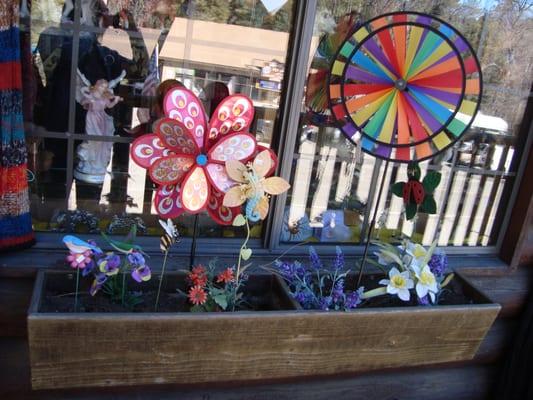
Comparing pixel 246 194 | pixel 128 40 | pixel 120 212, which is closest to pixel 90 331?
pixel 246 194

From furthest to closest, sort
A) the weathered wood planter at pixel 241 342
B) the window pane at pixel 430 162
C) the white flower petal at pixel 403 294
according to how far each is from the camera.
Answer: the window pane at pixel 430 162 → the white flower petal at pixel 403 294 → the weathered wood planter at pixel 241 342

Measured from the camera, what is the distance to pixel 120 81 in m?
1.42

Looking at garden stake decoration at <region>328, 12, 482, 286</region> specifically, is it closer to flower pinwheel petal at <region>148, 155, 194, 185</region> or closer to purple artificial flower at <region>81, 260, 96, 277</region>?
flower pinwheel petal at <region>148, 155, 194, 185</region>

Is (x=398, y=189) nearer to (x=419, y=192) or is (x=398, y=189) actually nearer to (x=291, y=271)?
(x=419, y=192)

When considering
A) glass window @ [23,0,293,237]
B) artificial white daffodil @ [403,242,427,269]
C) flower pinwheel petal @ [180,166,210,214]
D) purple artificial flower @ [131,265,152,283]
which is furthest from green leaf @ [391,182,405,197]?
purple artificial flower @ [131,265,152,283]

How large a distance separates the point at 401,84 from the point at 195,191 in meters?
0.58

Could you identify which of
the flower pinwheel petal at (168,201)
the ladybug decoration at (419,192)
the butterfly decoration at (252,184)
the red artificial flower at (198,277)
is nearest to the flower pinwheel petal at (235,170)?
the butterfly decoration at (252,184)

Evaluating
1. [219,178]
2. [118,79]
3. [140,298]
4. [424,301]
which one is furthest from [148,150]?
[424,301]

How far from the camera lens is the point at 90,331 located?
0.99 meters

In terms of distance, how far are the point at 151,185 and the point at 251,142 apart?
553mm

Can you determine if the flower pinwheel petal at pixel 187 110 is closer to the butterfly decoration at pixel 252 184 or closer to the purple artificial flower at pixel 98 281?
the butterfly decoration at pixel 252 184

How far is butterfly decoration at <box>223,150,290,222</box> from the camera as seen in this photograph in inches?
43.1

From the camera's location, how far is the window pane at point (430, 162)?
1.57 m

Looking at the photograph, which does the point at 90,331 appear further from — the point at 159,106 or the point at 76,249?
the point at 159,106
